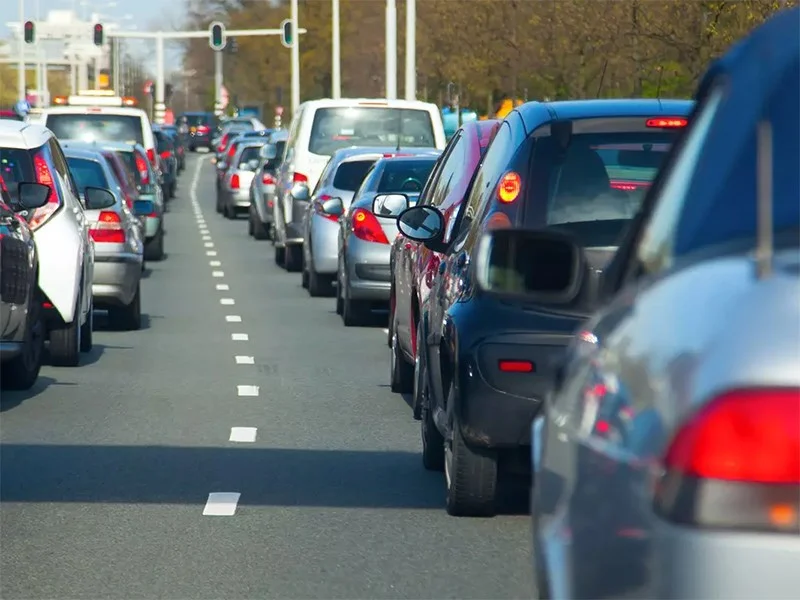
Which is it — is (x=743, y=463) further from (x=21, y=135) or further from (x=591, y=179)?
(x=21, y=135)

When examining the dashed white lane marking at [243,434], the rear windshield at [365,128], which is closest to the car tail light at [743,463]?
the dashed white lane marking at [243,434]

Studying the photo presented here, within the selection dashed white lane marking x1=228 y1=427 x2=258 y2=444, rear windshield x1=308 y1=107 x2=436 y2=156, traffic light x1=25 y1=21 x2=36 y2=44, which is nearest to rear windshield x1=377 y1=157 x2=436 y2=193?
rear windshield x1=308 y1=107 x2=436 y2=156

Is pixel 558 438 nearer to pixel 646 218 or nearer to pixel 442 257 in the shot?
pixel 646 218

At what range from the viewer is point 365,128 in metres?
23.2

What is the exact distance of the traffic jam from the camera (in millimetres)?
2465

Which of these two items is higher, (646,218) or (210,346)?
(646,218)

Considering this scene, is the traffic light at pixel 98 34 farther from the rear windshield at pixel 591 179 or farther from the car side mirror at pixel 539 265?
the car side mirror at pixel 539 265

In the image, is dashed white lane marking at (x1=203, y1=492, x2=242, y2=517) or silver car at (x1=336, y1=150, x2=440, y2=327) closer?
dashed white lane marking at (x1=203, y1=492, x2=242, y2=517)

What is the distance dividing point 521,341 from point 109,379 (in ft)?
19.5

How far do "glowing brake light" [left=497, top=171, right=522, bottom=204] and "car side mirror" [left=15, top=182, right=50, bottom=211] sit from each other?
18.1ft

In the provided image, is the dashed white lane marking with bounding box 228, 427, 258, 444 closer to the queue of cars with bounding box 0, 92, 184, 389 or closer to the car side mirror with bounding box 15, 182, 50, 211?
the queue of cars with bounding box 0, 92, 184, 389

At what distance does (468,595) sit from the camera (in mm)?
6137

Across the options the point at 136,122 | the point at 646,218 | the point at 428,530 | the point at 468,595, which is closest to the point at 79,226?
the point at 428,530

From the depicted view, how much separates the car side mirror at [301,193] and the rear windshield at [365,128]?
1.89 m
